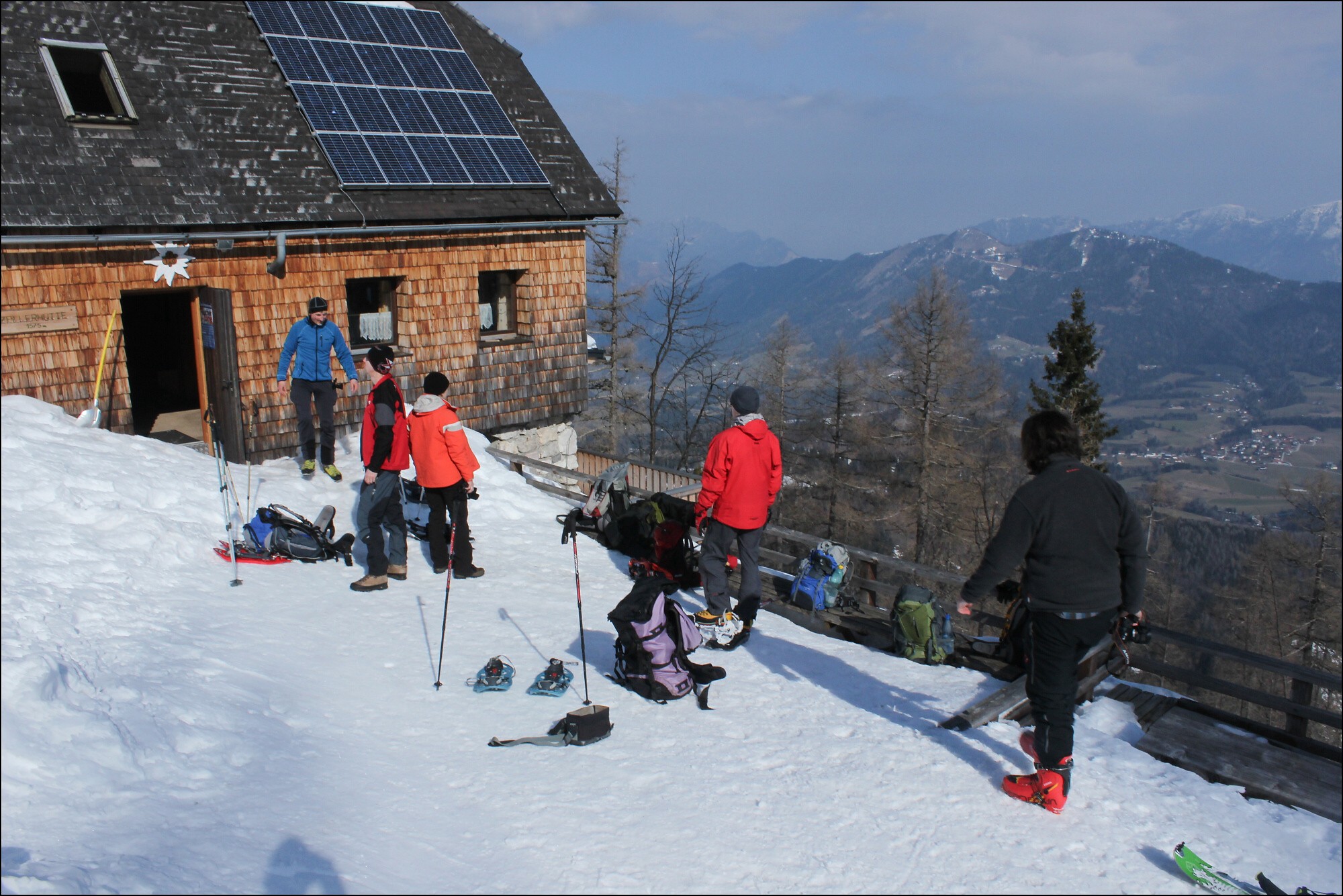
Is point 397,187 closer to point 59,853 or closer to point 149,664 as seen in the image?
point 149,664

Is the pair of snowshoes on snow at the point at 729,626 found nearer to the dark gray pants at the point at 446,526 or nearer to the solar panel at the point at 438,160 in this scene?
the dark gray pants at the point at 446,526

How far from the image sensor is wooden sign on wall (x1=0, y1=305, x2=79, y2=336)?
10.7 metres

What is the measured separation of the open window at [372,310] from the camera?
1412cm

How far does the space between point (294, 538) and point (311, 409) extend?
2754mm

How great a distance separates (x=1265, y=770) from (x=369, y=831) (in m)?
5.80

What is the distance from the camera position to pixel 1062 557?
5.05 m

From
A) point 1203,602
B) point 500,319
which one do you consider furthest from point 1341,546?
point 500,319

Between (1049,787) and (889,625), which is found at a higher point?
(1049,787)

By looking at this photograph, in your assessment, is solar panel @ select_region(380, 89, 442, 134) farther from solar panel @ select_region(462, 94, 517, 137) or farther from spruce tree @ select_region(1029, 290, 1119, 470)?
spruce tree @ select_region(1029, 290, 1119, 470)

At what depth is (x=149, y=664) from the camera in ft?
20.5

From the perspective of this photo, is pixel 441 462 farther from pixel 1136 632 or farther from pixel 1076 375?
pixel 1076 375

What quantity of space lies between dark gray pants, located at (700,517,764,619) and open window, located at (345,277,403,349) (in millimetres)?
8163

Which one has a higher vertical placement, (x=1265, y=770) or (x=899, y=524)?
(x=1265, y=770)

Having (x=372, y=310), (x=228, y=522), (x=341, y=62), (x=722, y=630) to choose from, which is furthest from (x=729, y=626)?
(x=341, y=62)
